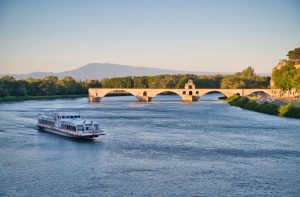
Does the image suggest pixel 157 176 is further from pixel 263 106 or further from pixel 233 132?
pixel 263 106

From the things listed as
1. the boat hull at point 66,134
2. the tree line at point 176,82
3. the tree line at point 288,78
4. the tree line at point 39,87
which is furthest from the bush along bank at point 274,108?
the tree line at point 176,82

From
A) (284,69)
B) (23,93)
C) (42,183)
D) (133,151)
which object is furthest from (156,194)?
(23,93)

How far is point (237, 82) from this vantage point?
14775 cm

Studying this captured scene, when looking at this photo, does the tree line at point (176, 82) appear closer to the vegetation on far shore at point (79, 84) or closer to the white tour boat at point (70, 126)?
the vegetation on far shore at point (79, 84)

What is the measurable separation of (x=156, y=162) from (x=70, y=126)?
51.0ft

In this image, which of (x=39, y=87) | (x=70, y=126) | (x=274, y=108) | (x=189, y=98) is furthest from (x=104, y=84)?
(x=70, y=126)

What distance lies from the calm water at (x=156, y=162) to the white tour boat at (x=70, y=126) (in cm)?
101

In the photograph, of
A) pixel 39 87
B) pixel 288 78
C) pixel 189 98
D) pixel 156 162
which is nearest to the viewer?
pixel 156 162

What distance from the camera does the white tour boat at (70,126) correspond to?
149 ft

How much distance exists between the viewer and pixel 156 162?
33969 mm

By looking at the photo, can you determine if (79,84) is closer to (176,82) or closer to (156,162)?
(176,82)

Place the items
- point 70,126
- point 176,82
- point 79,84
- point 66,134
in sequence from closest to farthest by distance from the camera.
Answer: point 70,126
point 66,134
point 79,84
point 176,82

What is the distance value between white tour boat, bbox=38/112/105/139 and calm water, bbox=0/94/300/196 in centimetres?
101

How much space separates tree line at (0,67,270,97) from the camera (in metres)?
124
